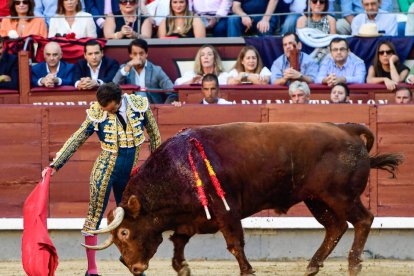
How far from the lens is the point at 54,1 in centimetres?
1190

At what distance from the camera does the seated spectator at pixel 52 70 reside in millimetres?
10938

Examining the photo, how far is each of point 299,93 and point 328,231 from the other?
72.3 inches

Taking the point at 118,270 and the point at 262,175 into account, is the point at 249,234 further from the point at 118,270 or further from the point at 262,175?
the point at 262,175

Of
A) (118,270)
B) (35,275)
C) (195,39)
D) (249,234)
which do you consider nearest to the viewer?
(35,275)

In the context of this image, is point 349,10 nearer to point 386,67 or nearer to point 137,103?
point 386,67

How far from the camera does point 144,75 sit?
1096cm

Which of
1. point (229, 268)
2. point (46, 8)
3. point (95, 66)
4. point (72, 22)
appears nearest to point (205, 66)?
point (95, 66)

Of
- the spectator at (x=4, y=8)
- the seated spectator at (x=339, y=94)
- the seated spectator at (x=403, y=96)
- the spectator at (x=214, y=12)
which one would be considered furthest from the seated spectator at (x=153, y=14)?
the seated spectator at (x=403, y=96)

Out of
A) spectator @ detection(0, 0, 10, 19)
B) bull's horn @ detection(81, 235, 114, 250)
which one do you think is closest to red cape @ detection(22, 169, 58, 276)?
bull's horn @ detection(81, 235, 114, 250)

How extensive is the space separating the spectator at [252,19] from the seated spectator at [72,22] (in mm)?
1168

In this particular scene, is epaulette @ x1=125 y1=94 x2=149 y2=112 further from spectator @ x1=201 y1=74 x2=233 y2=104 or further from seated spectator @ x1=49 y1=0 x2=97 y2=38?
seated spectator @ x1=49 y1=0 x2=97 y2=38

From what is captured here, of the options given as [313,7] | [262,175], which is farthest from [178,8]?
[262,175]

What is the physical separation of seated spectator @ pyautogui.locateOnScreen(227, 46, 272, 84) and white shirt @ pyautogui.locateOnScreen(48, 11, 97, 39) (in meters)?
1.38

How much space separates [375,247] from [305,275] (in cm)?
170
